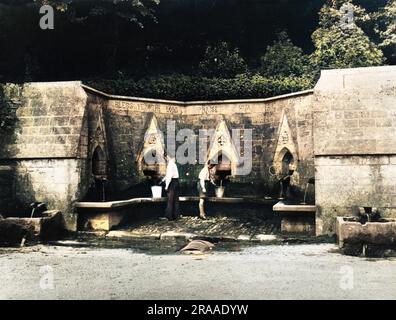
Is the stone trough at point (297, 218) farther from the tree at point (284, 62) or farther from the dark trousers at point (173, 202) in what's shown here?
the tree at point (284, 62)

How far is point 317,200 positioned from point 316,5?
1378cm

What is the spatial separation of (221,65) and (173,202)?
308 inches

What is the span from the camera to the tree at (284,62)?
1736 cm

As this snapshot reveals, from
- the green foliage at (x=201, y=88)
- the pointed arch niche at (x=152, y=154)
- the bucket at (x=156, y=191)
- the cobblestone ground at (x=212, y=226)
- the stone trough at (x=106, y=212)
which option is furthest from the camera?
the green foliage at (x=201, y=88)

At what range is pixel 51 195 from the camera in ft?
35.0

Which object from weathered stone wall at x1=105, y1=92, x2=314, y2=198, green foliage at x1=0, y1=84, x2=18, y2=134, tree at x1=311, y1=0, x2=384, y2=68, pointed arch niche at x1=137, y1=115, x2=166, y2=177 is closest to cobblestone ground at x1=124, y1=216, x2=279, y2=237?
weathered stone wall at x1=105, y1=92, x2=314, y2=198

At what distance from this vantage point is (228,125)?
14.1 meters

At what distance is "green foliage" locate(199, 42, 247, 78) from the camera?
17688 mm

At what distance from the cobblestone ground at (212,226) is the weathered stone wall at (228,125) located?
1.73 m

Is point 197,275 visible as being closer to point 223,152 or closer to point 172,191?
point 172,191

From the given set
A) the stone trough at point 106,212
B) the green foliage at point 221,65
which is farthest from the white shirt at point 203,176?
the green foliage at point 221,65

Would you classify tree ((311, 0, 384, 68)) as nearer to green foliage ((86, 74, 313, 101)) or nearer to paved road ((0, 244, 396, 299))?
green foliage ((86, 74, 313, 101))

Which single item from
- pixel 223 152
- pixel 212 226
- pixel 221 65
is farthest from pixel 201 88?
pixel 212 226
